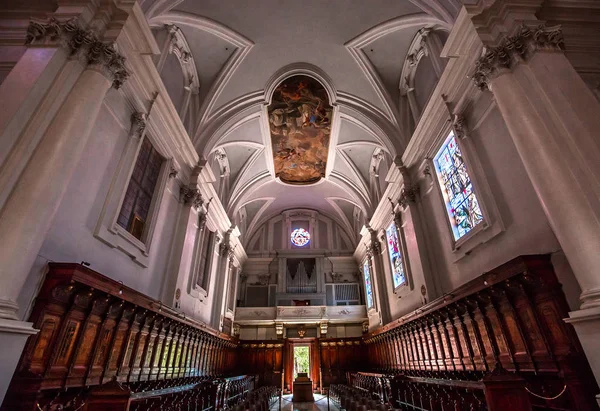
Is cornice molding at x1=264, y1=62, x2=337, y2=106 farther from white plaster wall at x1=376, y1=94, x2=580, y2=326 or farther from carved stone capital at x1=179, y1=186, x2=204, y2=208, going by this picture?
white plaster wall at x1=376, y1=94, x2=580, y2=326

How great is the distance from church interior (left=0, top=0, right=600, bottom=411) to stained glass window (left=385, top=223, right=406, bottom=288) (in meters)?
0.11

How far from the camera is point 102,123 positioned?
6090mm

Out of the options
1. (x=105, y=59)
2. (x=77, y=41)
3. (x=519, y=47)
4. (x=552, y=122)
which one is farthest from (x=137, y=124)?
(x=552, y=122)

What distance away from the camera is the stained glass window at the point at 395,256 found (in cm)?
1171

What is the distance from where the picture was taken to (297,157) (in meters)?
15.2

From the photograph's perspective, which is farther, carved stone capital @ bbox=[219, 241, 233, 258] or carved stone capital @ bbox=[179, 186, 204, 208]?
carved stone capital @ bbox=[219, 241, 233, 258]

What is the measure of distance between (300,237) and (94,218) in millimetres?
15760

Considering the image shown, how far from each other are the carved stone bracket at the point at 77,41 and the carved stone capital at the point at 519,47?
273 inches

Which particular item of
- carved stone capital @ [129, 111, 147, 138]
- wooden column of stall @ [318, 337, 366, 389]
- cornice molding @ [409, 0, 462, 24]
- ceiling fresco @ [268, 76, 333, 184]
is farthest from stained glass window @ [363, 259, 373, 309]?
carved stone capital @ [129, 111, 147, 138]

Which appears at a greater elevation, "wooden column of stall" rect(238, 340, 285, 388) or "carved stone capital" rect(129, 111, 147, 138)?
"carved stone capital" rect(129, 111, 147, 138)

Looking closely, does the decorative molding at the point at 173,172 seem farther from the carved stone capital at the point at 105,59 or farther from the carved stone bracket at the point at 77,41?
the carved stone bracket at the point at 77,41

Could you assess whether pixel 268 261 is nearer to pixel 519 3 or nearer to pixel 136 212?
pixel 136 212

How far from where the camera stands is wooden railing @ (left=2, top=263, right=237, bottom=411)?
4102 millimetres

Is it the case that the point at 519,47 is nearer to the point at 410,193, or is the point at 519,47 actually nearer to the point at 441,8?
the point at 441,8
